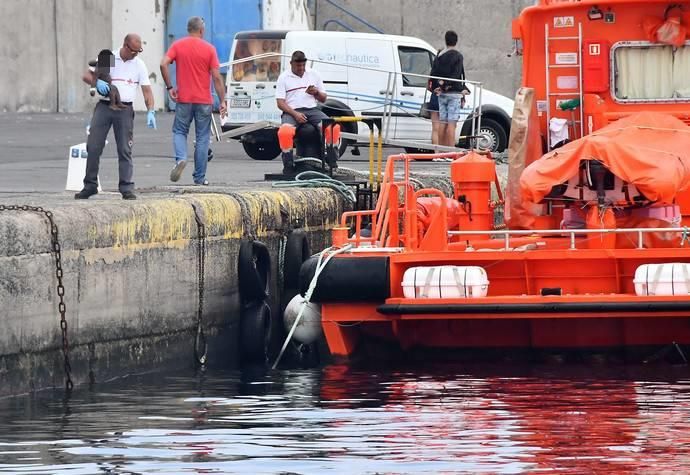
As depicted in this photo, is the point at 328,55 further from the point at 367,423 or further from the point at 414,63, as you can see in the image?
the point at 367,423

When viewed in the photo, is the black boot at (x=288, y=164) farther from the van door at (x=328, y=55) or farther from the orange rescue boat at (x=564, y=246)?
the van door at (x=328, y=55)

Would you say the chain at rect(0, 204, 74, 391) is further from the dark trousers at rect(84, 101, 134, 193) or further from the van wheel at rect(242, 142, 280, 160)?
the van wheel at rect(242, 142, 280, 160)

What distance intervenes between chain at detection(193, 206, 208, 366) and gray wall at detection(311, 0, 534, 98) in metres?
30.5

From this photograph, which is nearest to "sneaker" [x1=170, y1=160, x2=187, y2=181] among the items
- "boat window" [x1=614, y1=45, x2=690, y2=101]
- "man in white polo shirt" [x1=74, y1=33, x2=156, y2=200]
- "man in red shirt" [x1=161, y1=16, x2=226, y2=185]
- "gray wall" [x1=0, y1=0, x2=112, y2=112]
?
"man in red shirt" [x1=161, y1=16, x2=226, y2=185]

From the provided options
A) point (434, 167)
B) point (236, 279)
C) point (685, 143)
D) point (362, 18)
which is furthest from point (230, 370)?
point (362, 18)

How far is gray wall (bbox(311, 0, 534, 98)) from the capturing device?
4338 centimetres

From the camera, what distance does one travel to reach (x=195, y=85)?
1711 cm

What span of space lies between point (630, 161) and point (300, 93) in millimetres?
6867

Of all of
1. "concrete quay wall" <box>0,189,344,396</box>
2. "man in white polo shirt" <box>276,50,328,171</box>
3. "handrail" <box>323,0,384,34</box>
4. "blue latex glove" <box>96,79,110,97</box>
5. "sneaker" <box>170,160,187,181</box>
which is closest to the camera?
"concrete quay wall" <box>0,189,344,396</box>

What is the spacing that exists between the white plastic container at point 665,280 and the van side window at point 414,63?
1534cm

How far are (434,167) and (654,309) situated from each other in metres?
11.2

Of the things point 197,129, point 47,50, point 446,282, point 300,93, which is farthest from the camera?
point 47,50

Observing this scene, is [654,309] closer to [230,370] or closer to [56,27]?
[230,370]

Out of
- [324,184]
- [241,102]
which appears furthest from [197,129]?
[241,102]
